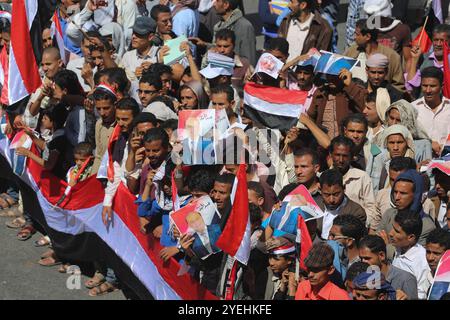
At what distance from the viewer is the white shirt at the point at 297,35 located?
41.3 ft

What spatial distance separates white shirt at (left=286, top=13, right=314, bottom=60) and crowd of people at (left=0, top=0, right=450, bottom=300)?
0.02 m

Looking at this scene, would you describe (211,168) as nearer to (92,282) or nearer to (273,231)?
(273,231)

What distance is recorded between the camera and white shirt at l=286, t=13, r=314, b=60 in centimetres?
1260

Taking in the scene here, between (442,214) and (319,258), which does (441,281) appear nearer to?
(319,258)

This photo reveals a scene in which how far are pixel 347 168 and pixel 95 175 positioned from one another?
2.33 meters

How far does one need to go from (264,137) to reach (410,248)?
2.39 m

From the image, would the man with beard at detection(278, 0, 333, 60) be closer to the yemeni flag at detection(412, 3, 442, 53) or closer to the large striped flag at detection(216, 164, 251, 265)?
the yemeni flag at detection(412, 3, 442, 53)

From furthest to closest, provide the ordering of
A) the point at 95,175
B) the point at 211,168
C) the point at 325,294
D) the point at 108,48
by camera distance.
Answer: the point at 108,48 < the point at 95,175 < the point at 211,168 < the point at 325,294

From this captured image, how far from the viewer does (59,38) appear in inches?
526

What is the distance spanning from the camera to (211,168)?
9.70 m

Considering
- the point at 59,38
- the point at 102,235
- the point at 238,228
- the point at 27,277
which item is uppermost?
the point at 238,228

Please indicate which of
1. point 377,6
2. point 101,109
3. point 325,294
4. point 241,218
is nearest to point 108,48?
point 101,109

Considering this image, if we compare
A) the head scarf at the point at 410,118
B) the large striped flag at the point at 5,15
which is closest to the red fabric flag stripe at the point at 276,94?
the head scarf at the point at 410,118

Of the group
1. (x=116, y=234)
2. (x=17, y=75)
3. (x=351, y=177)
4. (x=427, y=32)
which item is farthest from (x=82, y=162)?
→ (x=427, y=32)
